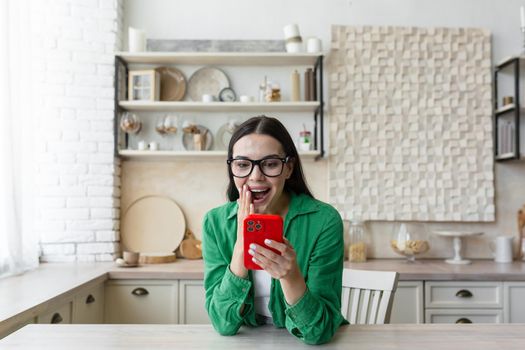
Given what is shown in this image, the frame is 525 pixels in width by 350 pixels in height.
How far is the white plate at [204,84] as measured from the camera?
11.2 feet

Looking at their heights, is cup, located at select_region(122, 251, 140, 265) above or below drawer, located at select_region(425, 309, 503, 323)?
above

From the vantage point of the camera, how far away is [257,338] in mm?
1295

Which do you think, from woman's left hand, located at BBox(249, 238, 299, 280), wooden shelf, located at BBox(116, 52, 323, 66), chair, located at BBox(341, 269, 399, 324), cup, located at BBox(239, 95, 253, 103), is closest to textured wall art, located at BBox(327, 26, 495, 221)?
wooden shelf, located at BBox(116, 52, 323, 66)

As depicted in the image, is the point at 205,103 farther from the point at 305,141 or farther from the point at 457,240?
the point at 457,240

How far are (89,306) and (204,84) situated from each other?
1.59m

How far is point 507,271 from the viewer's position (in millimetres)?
2793

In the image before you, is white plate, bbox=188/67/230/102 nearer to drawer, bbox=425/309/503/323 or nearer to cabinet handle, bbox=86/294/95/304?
cabinet handle, bbox=86/294/95/304

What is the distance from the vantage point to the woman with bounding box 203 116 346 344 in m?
1.25

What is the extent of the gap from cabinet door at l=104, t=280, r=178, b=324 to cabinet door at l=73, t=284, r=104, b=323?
0.06 m

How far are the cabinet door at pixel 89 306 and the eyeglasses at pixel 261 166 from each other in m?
1.36

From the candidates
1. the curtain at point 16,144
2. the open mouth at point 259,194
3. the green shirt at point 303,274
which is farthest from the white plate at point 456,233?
the curtain at point 16,144

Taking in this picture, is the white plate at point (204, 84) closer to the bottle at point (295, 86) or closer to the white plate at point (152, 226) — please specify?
the bottle at point (295, 86)

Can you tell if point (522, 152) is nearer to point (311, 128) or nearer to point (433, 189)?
point (433, 189)

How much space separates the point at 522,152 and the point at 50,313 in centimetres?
296
